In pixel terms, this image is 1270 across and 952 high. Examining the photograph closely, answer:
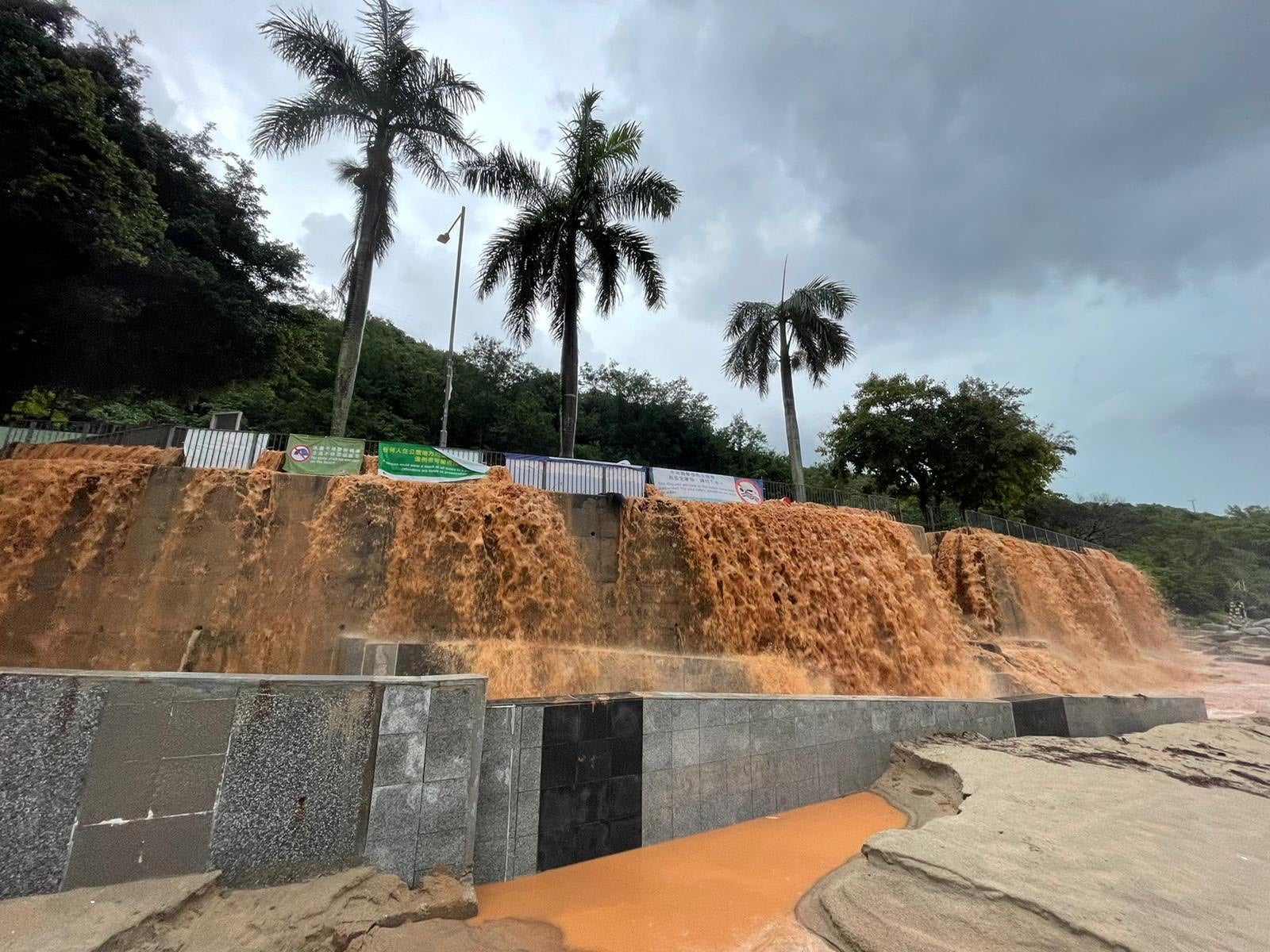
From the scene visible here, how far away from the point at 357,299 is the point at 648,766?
16178 millimetres

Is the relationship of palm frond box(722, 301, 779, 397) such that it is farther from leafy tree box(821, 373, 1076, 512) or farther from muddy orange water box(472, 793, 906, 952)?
muddy orange water box(472, 793, 906, 952)

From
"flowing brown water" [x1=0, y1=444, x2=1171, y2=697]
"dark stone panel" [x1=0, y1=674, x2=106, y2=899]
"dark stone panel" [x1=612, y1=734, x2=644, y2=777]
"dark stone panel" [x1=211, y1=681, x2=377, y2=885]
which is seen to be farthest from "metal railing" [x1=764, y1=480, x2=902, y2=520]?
"dark stone panel" [x1=0, y1=674, x2=106, y2=899]

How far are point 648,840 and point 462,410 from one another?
1278 inches

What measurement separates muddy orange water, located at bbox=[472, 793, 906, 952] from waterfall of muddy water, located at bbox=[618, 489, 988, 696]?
21.1 feet

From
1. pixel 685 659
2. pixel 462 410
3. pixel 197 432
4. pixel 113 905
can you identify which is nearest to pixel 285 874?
pixel 113 905

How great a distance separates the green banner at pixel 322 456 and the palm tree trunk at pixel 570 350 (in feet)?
21.7

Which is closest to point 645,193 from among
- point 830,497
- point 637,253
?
point 637,253

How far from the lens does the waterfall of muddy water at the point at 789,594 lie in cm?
1179

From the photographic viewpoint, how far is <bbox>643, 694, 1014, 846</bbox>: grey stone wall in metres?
5.01

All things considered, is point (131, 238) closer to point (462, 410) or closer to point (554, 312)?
point (554, 312)

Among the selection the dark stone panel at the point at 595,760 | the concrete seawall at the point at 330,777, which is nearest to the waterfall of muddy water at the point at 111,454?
the concrete seawall at the point at 330,777

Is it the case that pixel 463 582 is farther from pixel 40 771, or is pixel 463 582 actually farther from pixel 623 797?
pixel 40 771

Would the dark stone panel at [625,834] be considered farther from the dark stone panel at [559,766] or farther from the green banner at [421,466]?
the green banner at [421,466]

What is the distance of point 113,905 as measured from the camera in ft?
→ 8.75
